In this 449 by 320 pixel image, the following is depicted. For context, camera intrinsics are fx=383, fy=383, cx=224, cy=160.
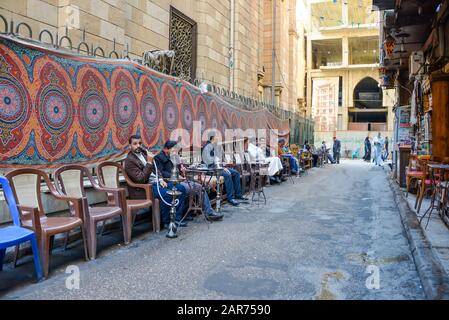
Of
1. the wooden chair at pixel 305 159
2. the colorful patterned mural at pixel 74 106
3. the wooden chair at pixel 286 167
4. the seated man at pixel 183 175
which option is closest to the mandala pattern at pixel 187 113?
the colorful patterned mural at pixel 74 106

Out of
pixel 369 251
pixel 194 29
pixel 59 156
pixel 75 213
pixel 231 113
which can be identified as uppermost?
pixel 194 29

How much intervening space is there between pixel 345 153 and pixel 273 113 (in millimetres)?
22641

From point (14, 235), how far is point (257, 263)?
97.1 inches

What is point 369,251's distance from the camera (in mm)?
4922

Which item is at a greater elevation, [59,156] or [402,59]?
[402,59]

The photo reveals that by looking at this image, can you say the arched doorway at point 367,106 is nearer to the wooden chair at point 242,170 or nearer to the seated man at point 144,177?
the wooden chair at point 242,170

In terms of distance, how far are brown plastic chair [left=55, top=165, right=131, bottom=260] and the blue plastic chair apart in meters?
0.73

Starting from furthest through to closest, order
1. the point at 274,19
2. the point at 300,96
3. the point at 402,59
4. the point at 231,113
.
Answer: the point at 300,96
the point at 274,19
the point at 402,59
the point at 231,113

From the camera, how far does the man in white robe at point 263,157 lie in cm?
1130

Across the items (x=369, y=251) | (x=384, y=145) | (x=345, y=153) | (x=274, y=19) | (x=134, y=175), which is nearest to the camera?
(x=369, y=251)

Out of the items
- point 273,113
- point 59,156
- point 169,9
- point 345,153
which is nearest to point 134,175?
point 59,156

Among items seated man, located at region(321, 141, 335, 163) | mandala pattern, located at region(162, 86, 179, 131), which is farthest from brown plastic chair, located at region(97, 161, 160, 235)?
seated man, located at region(321, 141, 335, 163)

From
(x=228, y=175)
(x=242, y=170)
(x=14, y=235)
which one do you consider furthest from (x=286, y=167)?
(x=14, y=235)

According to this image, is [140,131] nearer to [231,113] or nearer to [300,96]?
[231,113]
